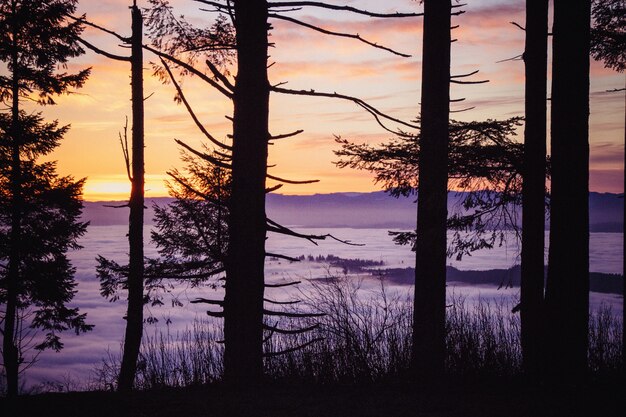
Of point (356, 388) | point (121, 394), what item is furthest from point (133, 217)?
point (356, 388)

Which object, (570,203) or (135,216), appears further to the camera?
(135,216)

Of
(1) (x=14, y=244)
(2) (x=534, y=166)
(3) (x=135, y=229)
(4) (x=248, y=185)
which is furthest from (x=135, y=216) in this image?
(2) (x=534, y=166)

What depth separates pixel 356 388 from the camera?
4949 mm

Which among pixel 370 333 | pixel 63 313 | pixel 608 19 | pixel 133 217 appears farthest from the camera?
pixel 63 313

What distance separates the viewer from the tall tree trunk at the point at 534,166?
7.91 metres

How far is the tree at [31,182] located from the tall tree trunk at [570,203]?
11.9 m

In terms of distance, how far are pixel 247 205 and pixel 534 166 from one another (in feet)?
18.1

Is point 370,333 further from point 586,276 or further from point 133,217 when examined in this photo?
point 133,217

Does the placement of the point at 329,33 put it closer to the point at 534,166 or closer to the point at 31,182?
the point at 534,166

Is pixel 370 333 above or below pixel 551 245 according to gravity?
below

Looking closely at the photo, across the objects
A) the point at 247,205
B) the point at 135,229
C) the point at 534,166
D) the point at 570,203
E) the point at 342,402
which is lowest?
the point at 342,402

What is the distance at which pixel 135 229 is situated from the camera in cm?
1048

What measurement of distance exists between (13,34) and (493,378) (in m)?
14.7

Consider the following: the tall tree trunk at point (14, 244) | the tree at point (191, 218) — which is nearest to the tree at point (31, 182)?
the tall tree trunk at point (14, 244)
